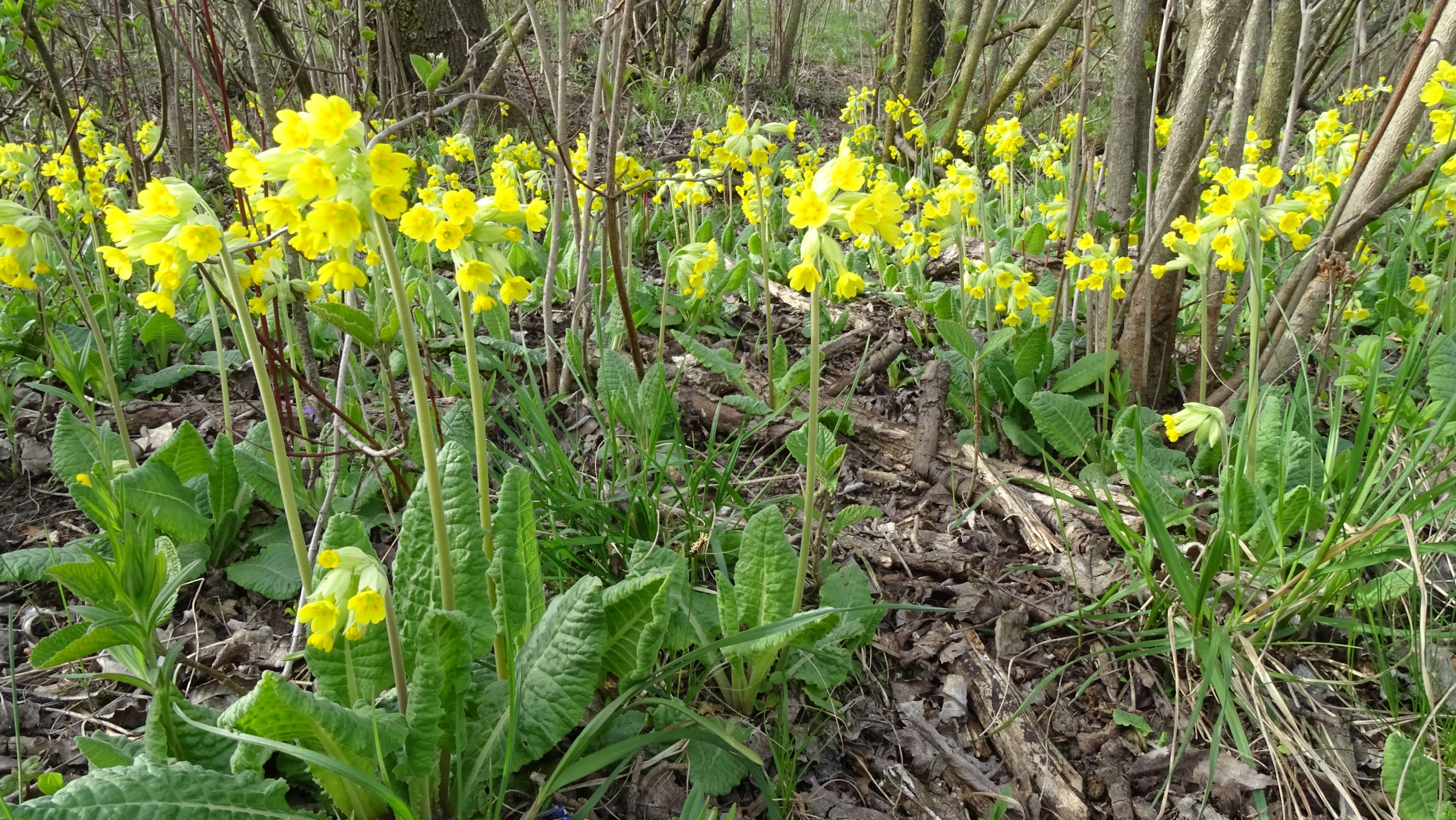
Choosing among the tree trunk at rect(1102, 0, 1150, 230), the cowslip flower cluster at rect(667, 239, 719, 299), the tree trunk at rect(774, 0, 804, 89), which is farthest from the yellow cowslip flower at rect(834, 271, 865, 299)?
the tree trunk at rect(774, 0, 804, 89)

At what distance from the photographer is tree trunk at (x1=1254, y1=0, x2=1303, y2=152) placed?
3.43 metres

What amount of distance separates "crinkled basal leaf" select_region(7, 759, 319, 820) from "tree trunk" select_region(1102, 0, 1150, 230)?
3.24 meters

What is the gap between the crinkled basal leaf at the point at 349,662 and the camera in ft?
4.92

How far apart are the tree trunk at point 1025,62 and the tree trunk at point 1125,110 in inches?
105

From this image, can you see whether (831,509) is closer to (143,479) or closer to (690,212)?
(143,479)

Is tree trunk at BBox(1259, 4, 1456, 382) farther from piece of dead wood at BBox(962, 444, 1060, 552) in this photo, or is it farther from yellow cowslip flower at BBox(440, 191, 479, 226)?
yellow cowslip flower at BBox(440, 191, 479, 226)

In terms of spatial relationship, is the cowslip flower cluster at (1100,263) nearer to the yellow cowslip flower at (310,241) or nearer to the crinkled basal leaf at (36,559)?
the yellow cowslip flower at (310,241)

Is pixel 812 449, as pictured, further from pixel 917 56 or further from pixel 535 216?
pixel 917 56

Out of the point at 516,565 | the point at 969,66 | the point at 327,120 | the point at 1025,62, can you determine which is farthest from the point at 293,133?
the point at 1025,62

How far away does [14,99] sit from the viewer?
476 cm

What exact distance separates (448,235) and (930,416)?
2.01 meters

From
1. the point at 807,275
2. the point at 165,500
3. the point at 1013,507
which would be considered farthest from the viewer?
the point at 1013,507

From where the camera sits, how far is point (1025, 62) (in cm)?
664

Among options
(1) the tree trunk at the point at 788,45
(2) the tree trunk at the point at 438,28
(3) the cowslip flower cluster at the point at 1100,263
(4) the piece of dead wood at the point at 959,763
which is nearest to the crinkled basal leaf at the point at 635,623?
(4) the piece of dead wood at the point at 959,763
